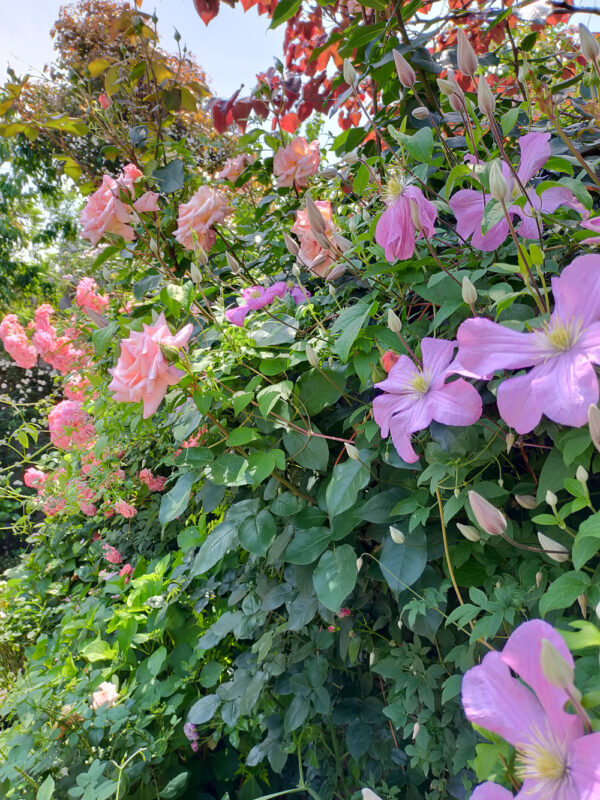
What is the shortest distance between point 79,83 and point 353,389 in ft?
4.47

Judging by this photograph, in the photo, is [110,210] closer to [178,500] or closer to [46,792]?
[178,500]

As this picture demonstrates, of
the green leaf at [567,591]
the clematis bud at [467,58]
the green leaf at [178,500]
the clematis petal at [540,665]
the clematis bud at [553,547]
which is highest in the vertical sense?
the clematis bud at [467,58]

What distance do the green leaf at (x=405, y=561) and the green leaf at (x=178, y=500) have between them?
0.34 m

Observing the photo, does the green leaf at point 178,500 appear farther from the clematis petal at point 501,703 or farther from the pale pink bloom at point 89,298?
the pale pink bloom at point 89,298

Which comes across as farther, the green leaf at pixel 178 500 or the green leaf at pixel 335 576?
the green leaf at pixel 178 500

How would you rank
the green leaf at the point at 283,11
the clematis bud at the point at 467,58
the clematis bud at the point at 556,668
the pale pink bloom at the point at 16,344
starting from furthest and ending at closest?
the pale pink bloom at the point at 16,344 < the green leaf at the point at 283,11 < the clematis bud at the point at 467,58 < the clematis bud at the point at 556,668

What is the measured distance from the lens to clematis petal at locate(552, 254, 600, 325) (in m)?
0.45

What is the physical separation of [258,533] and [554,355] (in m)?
0.53

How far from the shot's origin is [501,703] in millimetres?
373

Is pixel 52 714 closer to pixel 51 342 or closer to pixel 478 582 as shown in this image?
pixel 478 582

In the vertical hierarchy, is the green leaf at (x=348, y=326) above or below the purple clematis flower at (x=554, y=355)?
above

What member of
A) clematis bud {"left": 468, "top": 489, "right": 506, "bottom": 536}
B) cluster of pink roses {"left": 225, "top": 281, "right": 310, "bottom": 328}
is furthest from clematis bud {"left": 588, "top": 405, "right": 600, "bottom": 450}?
cluster of pink roses {"left": 225, "top": 281, "right": 310, "bottom": 328}

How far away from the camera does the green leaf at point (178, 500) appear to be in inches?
33.3

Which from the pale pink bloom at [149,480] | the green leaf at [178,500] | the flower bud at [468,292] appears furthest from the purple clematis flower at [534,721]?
the pale pink bloom at [149,480]
